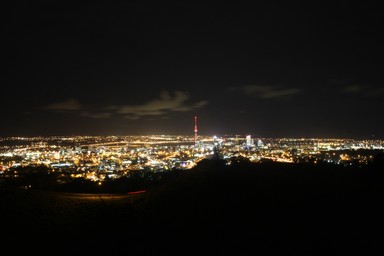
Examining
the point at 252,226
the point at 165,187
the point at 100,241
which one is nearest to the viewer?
the point at 100,241

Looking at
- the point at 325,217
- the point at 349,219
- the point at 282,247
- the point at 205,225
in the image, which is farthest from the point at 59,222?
the point at 349,219

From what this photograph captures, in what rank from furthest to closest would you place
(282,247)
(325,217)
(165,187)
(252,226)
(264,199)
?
(165,187) → (264,199) → (325,217) → (252,226) → (282,247)

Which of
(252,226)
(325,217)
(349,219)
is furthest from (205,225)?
(349,219)

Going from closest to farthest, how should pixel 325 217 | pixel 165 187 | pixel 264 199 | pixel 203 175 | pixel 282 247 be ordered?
pixel 282 247 < pixel 325 217 < pixel 264 199 < pixel 165 187 < pixel 203 175

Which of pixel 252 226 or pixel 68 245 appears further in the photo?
pixel 252 226

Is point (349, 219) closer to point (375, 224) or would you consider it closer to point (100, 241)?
point (375, 224)

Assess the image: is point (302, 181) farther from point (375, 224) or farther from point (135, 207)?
point (135, 207)
